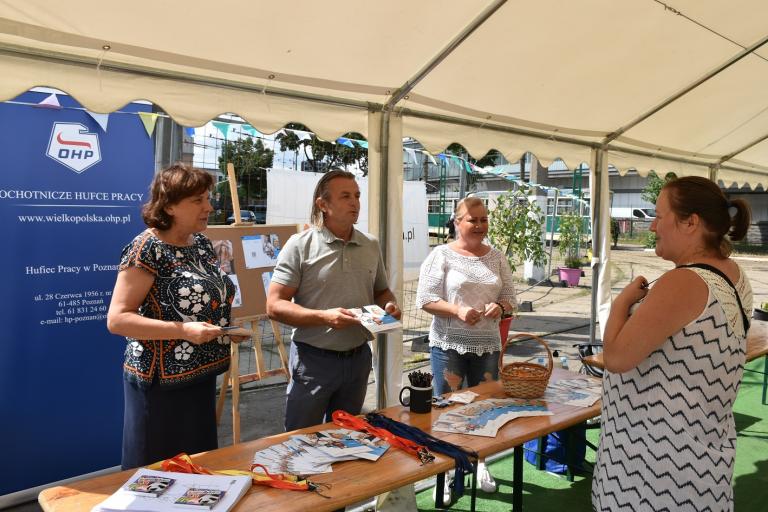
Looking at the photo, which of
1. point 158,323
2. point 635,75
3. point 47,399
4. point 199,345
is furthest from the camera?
point 635,75

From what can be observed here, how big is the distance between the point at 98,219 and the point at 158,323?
1.68 meters

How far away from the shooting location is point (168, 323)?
1761mm

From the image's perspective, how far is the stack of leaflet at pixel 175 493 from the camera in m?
1.35

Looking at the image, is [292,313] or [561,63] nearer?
[292,313]

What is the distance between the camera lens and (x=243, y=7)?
2152 mm

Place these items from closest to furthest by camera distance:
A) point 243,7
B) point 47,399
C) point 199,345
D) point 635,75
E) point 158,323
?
point 158,323 < point 199,345 < point 243,7 < point 47,399 < point 635,75

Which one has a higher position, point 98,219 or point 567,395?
point 98,219

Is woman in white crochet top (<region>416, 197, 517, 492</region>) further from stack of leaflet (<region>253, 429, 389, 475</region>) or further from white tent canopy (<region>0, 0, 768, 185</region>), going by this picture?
stack of leaflet (<region>253, 429, 389, 475</region>)

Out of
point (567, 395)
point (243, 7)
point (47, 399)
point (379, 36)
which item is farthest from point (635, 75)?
point (47, 399)

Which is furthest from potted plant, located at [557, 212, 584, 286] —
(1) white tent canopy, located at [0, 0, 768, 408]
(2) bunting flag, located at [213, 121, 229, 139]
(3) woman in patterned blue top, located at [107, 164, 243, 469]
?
(3) woman in patterned blue top, located at [107, 164, 243, 469]

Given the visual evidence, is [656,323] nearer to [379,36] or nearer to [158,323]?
[158,323]

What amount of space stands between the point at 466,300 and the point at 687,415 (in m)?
1.54

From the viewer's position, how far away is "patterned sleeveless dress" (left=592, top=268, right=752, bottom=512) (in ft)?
4.58

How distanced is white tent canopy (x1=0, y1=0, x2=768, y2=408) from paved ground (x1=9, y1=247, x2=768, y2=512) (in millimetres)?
2012
